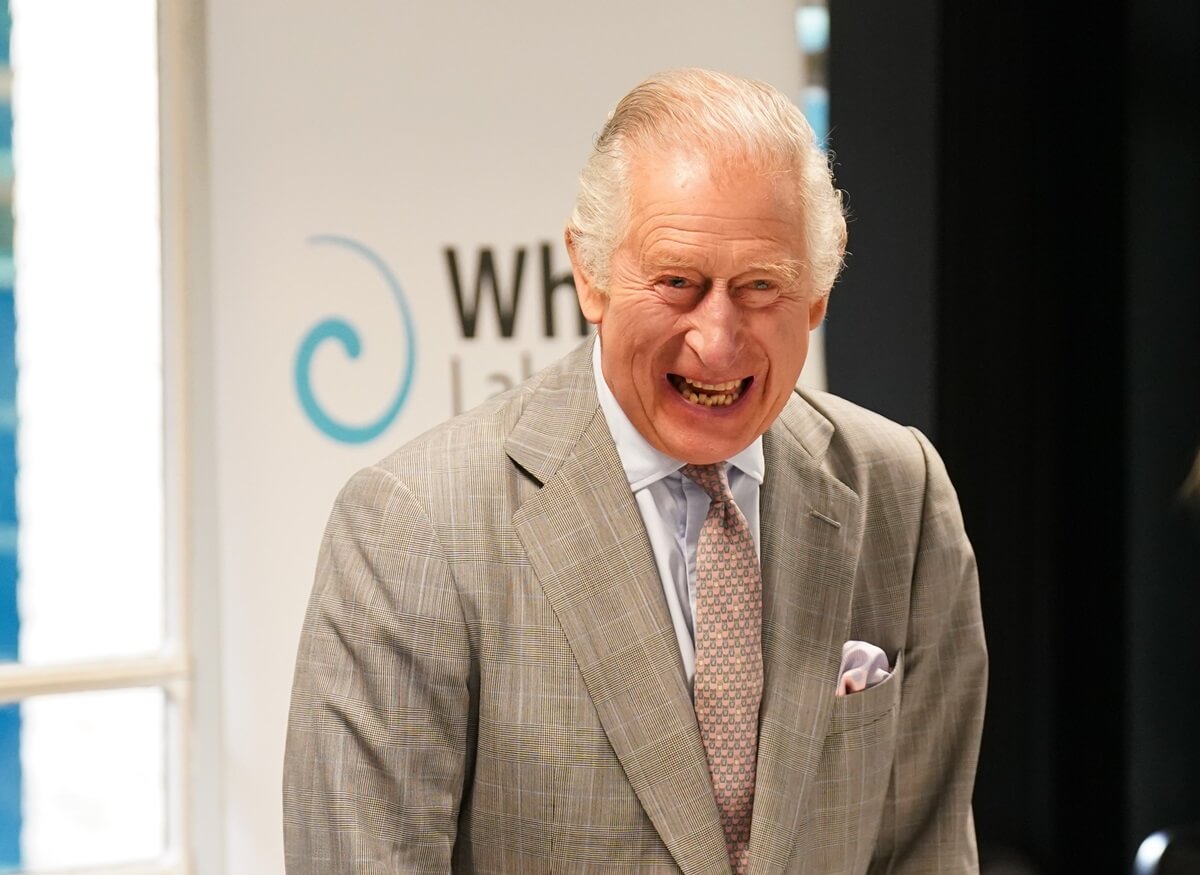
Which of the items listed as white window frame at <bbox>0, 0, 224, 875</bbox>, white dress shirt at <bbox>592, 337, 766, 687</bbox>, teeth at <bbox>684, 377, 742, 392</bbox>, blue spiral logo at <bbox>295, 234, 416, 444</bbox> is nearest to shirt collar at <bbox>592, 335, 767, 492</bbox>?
white dress shirt at <bbox>592, 337, 766, 687</bbox>

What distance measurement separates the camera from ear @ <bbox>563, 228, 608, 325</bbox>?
1492 millimetres

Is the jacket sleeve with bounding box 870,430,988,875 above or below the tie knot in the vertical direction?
below

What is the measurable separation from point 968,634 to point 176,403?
5.84ft

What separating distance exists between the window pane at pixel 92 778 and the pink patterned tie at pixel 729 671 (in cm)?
179

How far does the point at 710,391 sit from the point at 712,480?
125 millimetres

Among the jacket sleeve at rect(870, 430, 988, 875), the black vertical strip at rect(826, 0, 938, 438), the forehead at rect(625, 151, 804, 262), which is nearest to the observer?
the forehead at rect(625, 151, 804, 262)

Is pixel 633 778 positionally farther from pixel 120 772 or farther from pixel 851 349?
pixel 851 349

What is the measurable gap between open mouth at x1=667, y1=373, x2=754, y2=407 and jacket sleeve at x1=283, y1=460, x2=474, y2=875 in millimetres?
294

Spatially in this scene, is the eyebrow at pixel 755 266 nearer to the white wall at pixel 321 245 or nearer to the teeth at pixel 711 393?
the teeth at pixel 711 393

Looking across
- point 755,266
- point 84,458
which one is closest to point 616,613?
point 755,266

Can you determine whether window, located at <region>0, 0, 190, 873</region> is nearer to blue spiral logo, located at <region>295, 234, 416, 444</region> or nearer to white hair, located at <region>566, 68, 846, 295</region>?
blue spiral logo, located at <region>295, 234, 416, 444</region>

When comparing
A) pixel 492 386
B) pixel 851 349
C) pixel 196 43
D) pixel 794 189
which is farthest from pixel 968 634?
pixel 196 43

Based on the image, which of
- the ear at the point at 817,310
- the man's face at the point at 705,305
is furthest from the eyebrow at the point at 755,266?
the ear at the point at 817,310

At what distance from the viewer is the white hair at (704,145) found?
139 centimetres
